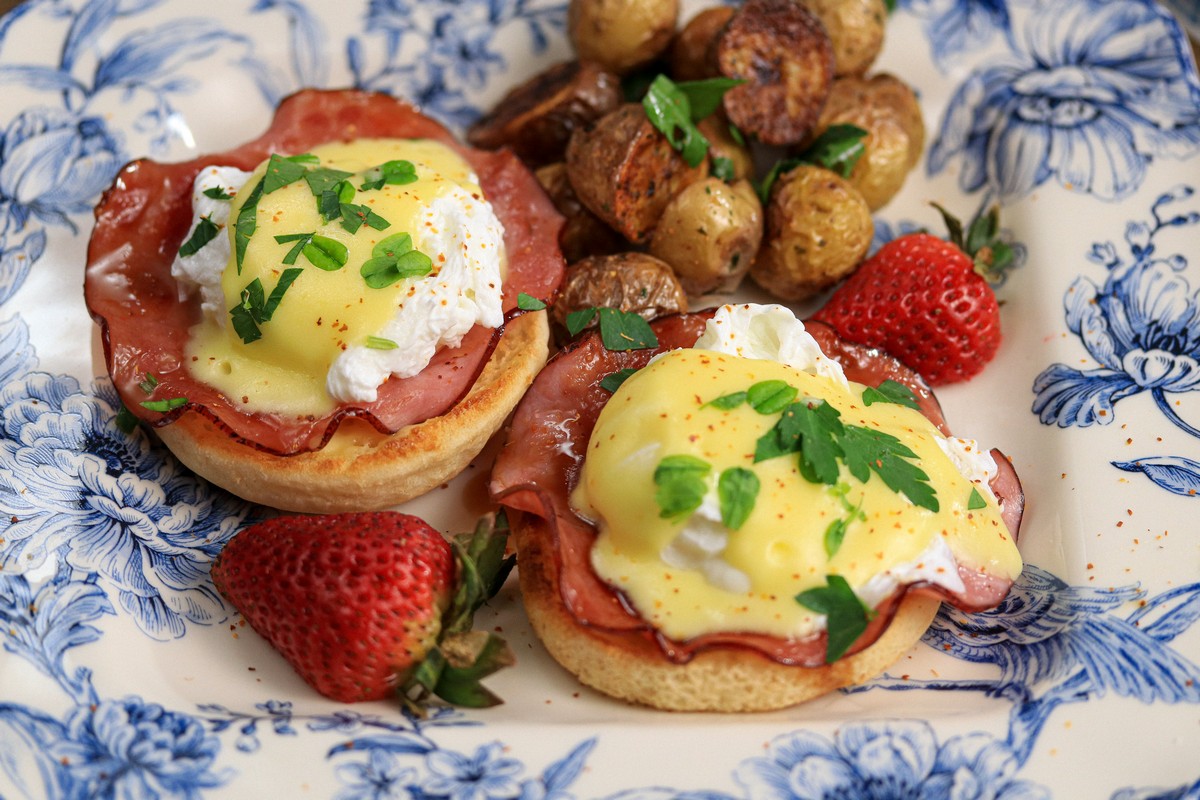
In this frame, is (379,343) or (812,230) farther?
(812,230)

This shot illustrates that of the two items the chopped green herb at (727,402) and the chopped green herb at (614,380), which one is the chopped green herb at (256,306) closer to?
the chopped green herb at (614,380)

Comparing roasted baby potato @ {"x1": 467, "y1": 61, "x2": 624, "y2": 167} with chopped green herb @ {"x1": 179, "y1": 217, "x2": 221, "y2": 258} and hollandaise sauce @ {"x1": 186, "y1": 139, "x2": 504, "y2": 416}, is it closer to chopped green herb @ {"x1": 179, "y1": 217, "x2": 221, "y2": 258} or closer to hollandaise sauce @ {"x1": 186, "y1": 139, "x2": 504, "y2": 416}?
hollandaise sauce @ {"x1": 186, "y1": 139, "x2": 504, "y2": 416}

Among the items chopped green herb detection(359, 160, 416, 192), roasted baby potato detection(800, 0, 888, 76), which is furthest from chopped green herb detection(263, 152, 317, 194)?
roasted baby potato detection(800, 0, 888, 76)

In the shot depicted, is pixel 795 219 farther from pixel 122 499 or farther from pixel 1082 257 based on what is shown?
pixel 122 499

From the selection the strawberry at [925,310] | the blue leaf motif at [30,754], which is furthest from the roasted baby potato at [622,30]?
the blue leaf motif at [30,754]

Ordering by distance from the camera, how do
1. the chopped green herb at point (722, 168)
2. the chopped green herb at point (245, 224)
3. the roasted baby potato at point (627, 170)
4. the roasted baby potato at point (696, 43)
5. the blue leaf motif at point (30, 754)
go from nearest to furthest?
the blue leaf motif at point (30, 754), the chopped green herb at point (245, 224), the roasted baby potato at point (627, 170), the chopped green herb at point (722, 168), the roasted baby potato at point (696, 43)

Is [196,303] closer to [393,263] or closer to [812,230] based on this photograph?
[393,263]

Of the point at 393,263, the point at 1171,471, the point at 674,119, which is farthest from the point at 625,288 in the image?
the point at 1171,471
